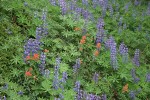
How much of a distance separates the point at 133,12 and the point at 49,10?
289 cm

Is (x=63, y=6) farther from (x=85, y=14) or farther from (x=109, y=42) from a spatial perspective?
(x=109, y=42)

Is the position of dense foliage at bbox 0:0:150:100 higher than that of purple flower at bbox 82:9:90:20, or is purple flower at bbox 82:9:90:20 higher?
purple flower at bbox 82:9:90:20

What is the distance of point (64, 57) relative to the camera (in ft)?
18.2

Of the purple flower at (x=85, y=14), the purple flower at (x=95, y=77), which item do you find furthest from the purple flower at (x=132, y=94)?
the purple flower at (x=85, y=14)

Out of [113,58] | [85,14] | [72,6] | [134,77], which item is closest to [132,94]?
[134,77]

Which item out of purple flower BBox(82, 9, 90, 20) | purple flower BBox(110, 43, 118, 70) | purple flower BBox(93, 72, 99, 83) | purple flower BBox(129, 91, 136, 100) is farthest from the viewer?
purple flower BBox(82, 9, 90, 20)

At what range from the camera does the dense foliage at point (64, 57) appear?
495cm

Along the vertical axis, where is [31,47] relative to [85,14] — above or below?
below

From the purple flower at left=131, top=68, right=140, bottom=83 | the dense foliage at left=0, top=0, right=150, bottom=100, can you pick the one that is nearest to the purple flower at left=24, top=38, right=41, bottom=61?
the dense foliage at left=0, top=0, right=150, bottom=100

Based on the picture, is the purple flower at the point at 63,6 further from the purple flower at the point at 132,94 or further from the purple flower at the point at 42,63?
the purple flower at the point at 132,94

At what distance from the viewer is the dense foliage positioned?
4.95 meters

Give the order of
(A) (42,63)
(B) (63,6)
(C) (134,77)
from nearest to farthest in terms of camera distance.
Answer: (A) (42,63)
(C) (134,77)
(B) (63,6)

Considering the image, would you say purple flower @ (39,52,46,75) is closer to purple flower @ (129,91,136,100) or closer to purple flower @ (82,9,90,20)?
purple flower @ (129,91,136,100)

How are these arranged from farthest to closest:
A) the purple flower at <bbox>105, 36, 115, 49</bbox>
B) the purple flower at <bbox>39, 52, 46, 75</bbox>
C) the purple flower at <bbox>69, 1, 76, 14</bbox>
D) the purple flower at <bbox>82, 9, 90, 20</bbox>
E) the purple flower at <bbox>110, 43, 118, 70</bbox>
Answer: the purple flower at <bbox>69, 1, 76, 14</bbox> < the purple flower at <bbox>82, 9, 90, 20</bbox> < the purple flower at <bbox>105, 36, 115, 49</bbox> < the purple flower at <bbox>110, 43, 118, 70</bbox> < the purple flower at <bbox>39, 52, 46, 75</bbox>
